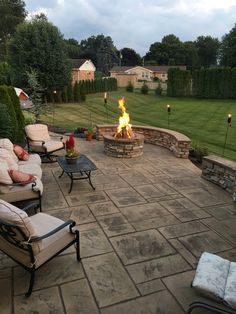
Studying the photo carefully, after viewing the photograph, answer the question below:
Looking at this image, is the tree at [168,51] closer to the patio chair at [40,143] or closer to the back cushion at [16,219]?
the patio chair at [40,143]

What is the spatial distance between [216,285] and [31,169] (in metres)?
4.57

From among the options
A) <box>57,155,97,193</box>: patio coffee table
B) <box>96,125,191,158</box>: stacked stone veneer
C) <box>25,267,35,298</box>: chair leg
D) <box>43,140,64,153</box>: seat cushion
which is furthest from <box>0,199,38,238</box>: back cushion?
<box>96,125,191,158</box>: stacked stone veneer

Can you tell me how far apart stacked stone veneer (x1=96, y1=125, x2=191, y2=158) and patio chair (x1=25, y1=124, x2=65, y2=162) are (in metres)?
3.05

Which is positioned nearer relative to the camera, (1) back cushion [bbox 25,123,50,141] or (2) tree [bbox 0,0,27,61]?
(1) back cushion [bbox 25,123,50,141]

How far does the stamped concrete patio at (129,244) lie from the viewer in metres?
3.32

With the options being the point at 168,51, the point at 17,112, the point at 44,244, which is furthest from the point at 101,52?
the point at 44,244

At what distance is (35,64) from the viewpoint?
75.6ft

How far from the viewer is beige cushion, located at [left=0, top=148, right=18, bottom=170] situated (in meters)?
5.85

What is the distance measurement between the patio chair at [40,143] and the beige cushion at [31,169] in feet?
5.73

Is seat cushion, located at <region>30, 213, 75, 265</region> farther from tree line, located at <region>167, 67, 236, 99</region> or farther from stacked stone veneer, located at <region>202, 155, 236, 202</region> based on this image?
tree line, located at <region>167, 67, 236, 99</region>

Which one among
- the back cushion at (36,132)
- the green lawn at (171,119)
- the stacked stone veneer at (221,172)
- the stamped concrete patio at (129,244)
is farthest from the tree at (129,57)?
the stacked stone veneer at (221,172)

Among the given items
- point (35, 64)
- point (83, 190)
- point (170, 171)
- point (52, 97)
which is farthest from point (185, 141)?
point (52, 97)

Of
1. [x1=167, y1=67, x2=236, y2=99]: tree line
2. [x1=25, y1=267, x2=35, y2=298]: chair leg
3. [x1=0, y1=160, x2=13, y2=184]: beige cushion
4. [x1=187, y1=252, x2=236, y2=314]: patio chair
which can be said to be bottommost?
[x1=25, y1=267, x2=35, y2=298]: chair leg

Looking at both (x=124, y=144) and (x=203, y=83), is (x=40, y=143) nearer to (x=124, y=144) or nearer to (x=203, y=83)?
(x=124, y=144)
